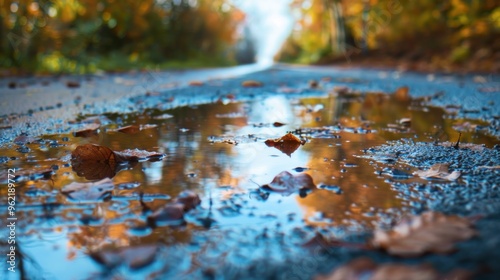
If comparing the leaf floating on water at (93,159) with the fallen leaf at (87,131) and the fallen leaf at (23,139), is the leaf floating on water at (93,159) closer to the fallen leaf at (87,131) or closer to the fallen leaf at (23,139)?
the fallen leaf at (23,139)

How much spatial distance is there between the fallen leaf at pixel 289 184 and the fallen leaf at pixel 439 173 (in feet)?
1.47

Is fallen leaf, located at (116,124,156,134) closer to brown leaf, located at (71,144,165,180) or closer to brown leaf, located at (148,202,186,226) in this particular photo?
brown leaf, located at (71,144,165,180)

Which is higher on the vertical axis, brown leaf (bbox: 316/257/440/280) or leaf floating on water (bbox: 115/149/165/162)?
leaf floating on water (bbox: 115/149/165/162)

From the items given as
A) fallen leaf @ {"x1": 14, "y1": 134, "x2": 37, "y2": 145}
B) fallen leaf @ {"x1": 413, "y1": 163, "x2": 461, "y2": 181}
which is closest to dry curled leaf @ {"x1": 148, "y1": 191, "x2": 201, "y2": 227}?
fallen leaf @ {"x1": 413, "y1": 163, "x2": 461, "y2": 181}

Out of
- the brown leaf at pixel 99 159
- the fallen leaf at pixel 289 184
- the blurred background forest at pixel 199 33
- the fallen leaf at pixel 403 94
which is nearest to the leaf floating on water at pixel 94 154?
the brown leaf at pixel 99 159

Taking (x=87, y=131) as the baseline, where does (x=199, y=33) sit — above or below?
above

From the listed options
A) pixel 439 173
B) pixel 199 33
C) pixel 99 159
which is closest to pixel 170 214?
pixel 99 159

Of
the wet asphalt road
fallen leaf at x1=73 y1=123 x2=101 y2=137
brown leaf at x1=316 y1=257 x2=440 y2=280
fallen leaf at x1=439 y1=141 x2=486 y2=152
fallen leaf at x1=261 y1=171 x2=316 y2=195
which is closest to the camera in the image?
brown leaf at x1=316 y1=257 x2=440 y2=280

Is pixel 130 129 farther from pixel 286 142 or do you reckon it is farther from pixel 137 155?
pixel 286 142

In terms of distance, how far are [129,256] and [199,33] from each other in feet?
63.6

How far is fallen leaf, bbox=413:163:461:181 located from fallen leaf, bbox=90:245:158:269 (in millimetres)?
1059

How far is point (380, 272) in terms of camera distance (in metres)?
0.88

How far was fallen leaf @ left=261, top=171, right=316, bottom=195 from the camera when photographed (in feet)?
4.83

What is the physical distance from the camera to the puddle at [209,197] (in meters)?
1.03
